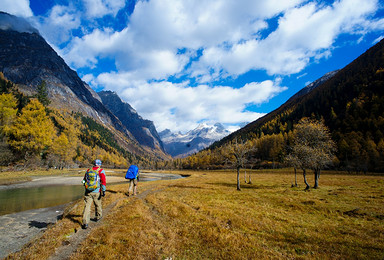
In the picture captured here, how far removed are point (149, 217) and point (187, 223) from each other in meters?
3.19

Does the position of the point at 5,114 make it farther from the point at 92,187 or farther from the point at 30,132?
the point at 92,187

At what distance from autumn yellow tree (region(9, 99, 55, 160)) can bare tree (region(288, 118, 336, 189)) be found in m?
76.8

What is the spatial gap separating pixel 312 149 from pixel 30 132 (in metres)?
80.6

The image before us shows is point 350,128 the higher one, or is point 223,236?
point 350,128

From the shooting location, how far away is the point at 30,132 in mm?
55625

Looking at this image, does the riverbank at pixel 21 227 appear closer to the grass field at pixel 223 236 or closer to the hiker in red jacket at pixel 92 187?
the grass field at pixel 223 236

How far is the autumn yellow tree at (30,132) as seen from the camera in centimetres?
5379

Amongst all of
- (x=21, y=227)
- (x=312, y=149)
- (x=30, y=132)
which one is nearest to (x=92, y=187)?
(x=21, y=227)

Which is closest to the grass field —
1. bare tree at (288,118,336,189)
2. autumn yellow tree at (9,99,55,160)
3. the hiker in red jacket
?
the hiker in red jacket

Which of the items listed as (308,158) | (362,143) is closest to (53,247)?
(308,158)

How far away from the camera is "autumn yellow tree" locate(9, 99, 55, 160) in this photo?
5379cm

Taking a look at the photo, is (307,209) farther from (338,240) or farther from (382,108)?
(382,108)

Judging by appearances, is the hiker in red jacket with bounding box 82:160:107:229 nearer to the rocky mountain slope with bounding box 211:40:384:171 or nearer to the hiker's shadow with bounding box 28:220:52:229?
the hiker's shadow with bounding box 28:220:52:229

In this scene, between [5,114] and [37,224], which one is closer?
[37,224]
